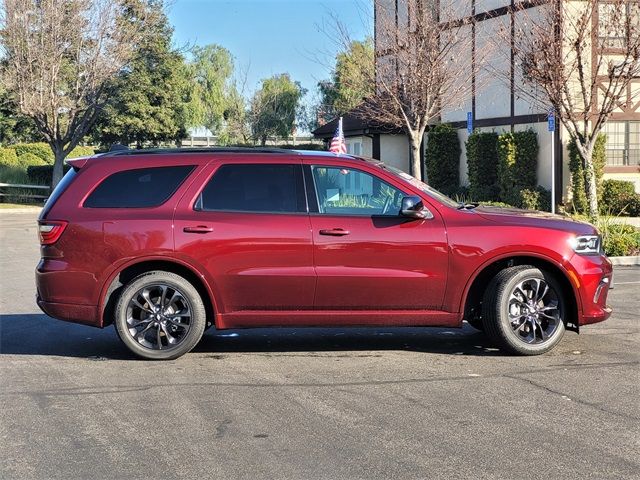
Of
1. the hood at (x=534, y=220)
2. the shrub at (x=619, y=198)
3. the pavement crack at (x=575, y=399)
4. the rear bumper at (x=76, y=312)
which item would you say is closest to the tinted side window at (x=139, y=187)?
the rear bumper at (x=76, y=312)

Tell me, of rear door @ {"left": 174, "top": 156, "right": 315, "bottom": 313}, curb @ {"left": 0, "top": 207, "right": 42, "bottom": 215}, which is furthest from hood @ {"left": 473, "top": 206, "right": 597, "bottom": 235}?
curb @ {"left": 0, "top": 207, "right": 42, "bottom": 215}

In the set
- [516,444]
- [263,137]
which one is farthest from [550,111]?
[263,137]

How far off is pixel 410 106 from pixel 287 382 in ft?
56.1

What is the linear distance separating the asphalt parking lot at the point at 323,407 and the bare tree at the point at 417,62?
14182 millimetres

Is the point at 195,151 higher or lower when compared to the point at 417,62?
lower

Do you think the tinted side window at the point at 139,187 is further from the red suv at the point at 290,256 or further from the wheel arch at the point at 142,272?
the wheel arch at the point at 142,272

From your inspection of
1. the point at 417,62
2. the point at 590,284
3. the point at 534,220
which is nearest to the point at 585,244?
the point at 590,284

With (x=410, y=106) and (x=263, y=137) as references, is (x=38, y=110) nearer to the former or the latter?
(x=410, y=106)

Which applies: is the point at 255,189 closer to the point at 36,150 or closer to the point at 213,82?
the point at 36,150

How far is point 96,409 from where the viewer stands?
5.88m

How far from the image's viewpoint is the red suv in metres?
7.20

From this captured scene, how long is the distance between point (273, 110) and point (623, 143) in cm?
3814

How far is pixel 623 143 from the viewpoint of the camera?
84.0 ft

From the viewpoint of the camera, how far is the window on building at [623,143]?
83.7 feet
